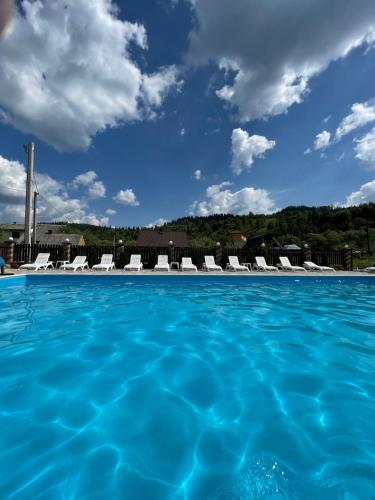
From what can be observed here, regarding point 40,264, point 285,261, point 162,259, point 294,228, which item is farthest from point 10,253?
point 294,228

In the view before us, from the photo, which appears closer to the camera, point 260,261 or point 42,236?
point 260,261

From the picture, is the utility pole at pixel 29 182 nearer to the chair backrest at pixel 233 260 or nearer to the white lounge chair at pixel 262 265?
the chair backrest at pixel 233 260

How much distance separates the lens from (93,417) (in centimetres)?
223

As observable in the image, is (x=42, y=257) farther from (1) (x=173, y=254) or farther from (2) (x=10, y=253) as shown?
(1) (x=173, y=254)

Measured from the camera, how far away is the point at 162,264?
43.5 ft

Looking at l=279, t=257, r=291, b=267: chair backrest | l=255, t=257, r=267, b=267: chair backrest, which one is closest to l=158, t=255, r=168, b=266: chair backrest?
l=255, t=257, r=267, b=267: chair backrest

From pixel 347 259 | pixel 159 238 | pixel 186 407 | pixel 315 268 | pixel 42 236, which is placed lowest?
pixel 186 407

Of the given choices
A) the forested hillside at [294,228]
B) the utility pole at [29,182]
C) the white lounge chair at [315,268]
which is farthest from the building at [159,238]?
the white lounge chair at [315,268]

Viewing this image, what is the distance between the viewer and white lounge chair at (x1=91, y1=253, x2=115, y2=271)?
41.6 ft

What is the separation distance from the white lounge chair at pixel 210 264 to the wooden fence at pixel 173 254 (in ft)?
2.94

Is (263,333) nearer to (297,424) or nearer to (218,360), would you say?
(218,360)

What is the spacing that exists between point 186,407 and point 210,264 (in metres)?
11.5

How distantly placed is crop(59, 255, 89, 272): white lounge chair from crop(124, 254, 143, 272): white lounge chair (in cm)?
229

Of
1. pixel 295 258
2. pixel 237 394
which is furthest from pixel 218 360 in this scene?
pixel 295 258
